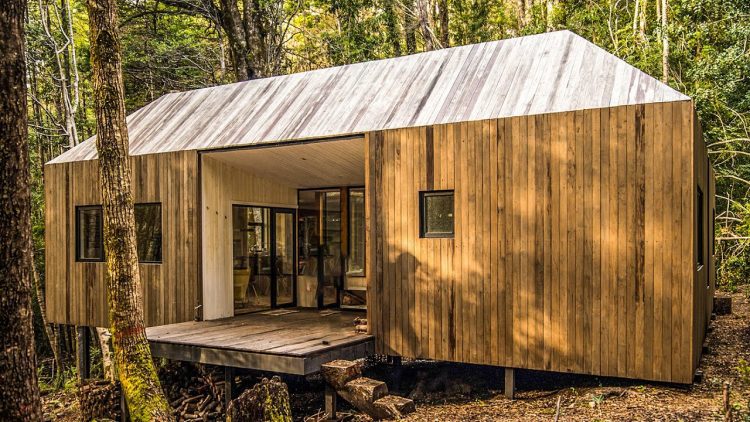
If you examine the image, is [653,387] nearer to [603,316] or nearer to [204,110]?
[603,316]

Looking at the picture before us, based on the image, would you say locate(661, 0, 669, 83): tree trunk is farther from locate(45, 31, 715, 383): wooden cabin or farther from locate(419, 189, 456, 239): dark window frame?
locate(419, 189, 456, 239): dark window frame

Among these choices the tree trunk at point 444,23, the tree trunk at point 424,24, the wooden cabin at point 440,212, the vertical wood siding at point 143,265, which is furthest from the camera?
the tree trunk at point 444,23

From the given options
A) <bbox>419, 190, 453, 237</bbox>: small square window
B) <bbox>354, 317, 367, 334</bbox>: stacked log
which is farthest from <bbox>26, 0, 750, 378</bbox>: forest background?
<bbox>354, 317, 367, 334</bbox>: stacked log

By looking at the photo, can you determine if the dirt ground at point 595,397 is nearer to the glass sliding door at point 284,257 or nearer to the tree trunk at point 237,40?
the glass sliding door at point 284,257

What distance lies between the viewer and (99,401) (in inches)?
287

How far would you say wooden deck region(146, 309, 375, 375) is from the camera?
6.38m

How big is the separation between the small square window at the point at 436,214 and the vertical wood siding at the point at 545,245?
0.10m

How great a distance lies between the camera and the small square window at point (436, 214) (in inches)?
271

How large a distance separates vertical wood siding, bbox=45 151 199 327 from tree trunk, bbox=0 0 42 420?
4998mm

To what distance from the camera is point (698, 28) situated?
13.5 meters

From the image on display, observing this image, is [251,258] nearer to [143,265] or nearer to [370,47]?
[143,265]

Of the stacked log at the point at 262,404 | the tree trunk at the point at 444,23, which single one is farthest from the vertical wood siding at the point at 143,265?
the tree trunk at the point at 444,23

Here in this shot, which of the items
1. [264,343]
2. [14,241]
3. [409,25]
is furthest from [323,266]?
[409,25]

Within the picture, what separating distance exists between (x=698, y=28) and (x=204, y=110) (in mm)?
11123
